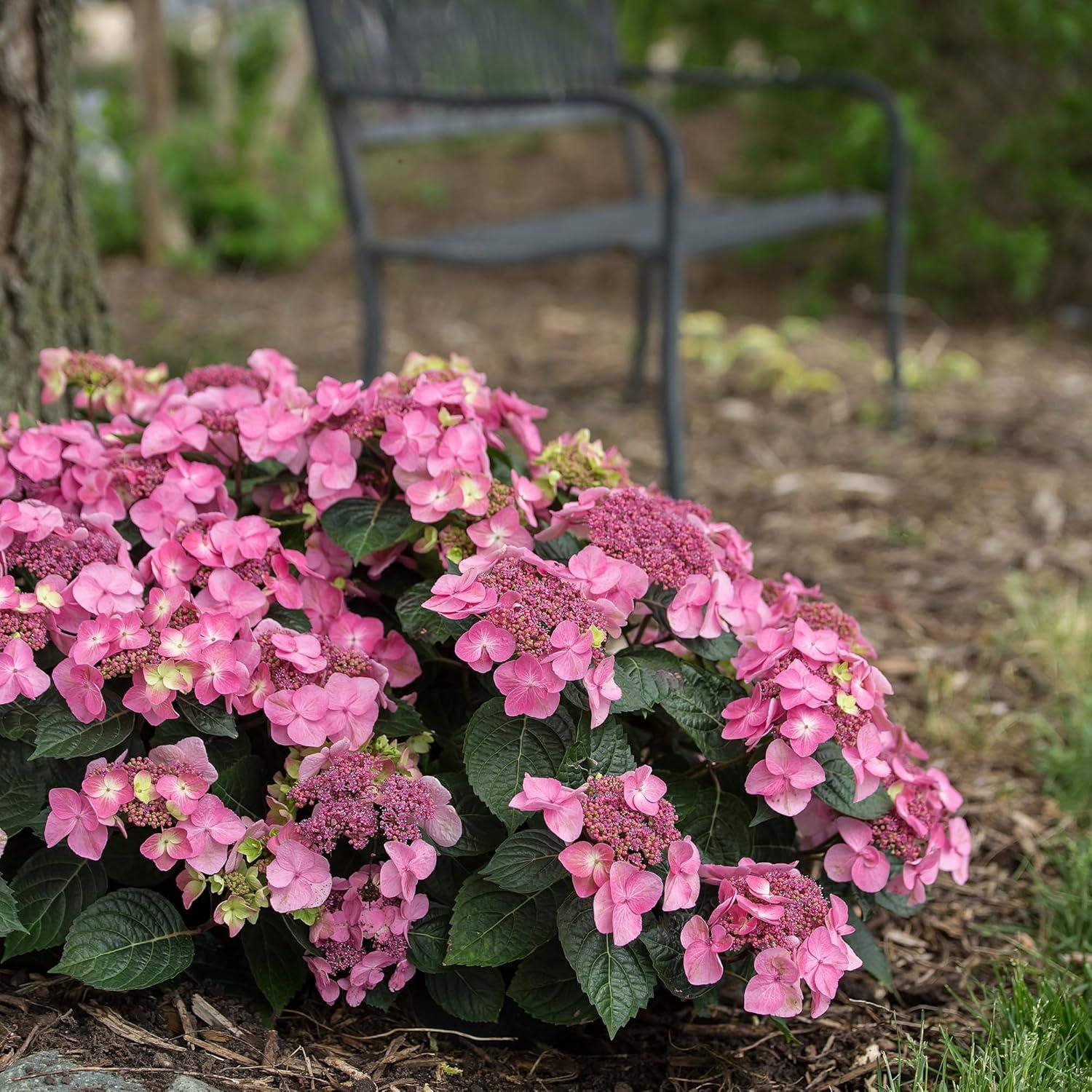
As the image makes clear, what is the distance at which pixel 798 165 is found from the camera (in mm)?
5672

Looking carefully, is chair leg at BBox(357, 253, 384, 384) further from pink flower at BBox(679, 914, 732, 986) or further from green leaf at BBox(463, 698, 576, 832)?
pink flower at BBox(679, 914, 732, 986)

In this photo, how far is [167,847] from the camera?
4.02 feet

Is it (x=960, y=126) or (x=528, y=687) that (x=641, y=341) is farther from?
(x=528, y=687)

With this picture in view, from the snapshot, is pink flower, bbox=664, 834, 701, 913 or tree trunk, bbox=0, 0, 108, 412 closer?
pink flower, bbox=664, 834, 701, 913

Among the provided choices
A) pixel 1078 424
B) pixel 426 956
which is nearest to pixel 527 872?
pixel 426 956

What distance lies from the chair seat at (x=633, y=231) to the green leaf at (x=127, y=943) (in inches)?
68.5

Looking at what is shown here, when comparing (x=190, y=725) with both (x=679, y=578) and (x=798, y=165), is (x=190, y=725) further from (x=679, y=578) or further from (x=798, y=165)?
(x=798, y=165)

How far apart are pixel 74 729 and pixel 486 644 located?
398 mm

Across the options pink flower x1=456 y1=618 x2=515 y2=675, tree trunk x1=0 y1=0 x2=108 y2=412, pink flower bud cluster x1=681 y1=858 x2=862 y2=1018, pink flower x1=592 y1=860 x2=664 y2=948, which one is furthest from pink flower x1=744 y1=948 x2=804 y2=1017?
tree trunk x1=0 y1=0 x2=108 y2=412

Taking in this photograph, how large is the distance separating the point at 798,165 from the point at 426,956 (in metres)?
5.02

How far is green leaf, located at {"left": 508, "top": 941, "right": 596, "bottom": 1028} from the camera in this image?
50.8 inches

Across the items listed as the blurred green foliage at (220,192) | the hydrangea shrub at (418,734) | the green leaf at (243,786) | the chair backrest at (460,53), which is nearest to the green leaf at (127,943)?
the hydrangea shrub at (418,734)

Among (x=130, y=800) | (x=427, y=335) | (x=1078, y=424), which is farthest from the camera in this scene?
(x=427, y=335)

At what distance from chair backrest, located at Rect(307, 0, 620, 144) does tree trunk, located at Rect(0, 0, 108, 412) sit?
0.97 meters
